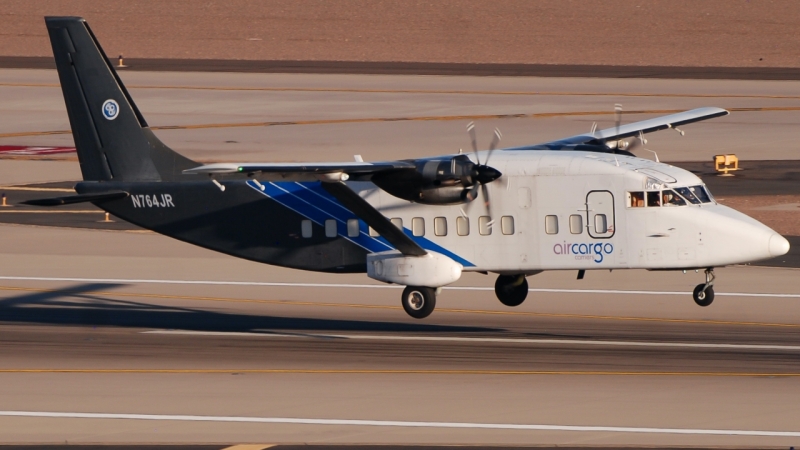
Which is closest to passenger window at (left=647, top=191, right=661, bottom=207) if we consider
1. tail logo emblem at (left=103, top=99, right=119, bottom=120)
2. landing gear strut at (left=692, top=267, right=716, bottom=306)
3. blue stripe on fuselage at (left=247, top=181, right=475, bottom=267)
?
landing gear strut at (left=692, top=267, right=716, bottom=306)

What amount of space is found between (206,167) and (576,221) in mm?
7840

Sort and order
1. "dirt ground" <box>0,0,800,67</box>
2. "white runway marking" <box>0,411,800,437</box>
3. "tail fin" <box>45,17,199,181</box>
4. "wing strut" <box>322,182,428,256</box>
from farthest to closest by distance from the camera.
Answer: "dirt ground" <box>0,0,800,67</box> → "tail fin" <box>45,17,199,181</box> → "wing strut" <box>322,182,428,256</box> → "white runway marking" <box>0,411,800,437</box>

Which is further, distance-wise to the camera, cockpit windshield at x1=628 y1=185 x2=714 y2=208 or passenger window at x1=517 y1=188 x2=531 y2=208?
passenger window at x1=517 y1=188 x2=531 y2=208

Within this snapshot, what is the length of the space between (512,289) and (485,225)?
282 cm

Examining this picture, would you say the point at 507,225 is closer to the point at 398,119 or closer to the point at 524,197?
the point at 524,197

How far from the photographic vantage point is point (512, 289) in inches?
1220

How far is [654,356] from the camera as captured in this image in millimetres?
27297

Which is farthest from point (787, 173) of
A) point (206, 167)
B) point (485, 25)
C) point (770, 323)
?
point (485, 25)

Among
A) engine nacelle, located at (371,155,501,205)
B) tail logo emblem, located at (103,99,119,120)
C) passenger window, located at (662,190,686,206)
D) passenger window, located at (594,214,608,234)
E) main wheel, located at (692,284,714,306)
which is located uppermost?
tail logo emblem, located at (103,99,119,120)

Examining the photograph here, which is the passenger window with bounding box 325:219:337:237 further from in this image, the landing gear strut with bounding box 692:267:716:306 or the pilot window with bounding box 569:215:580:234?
the landing gear strut with bounding box 692:267:716:306

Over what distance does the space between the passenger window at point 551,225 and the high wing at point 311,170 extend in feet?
10.0

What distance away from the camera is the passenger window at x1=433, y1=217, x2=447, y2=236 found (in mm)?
29016

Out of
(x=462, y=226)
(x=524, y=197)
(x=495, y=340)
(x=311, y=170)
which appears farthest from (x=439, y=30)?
(x=311, y=170)

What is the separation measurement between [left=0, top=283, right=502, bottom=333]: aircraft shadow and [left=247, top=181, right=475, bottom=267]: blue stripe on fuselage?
2345 millimetres
